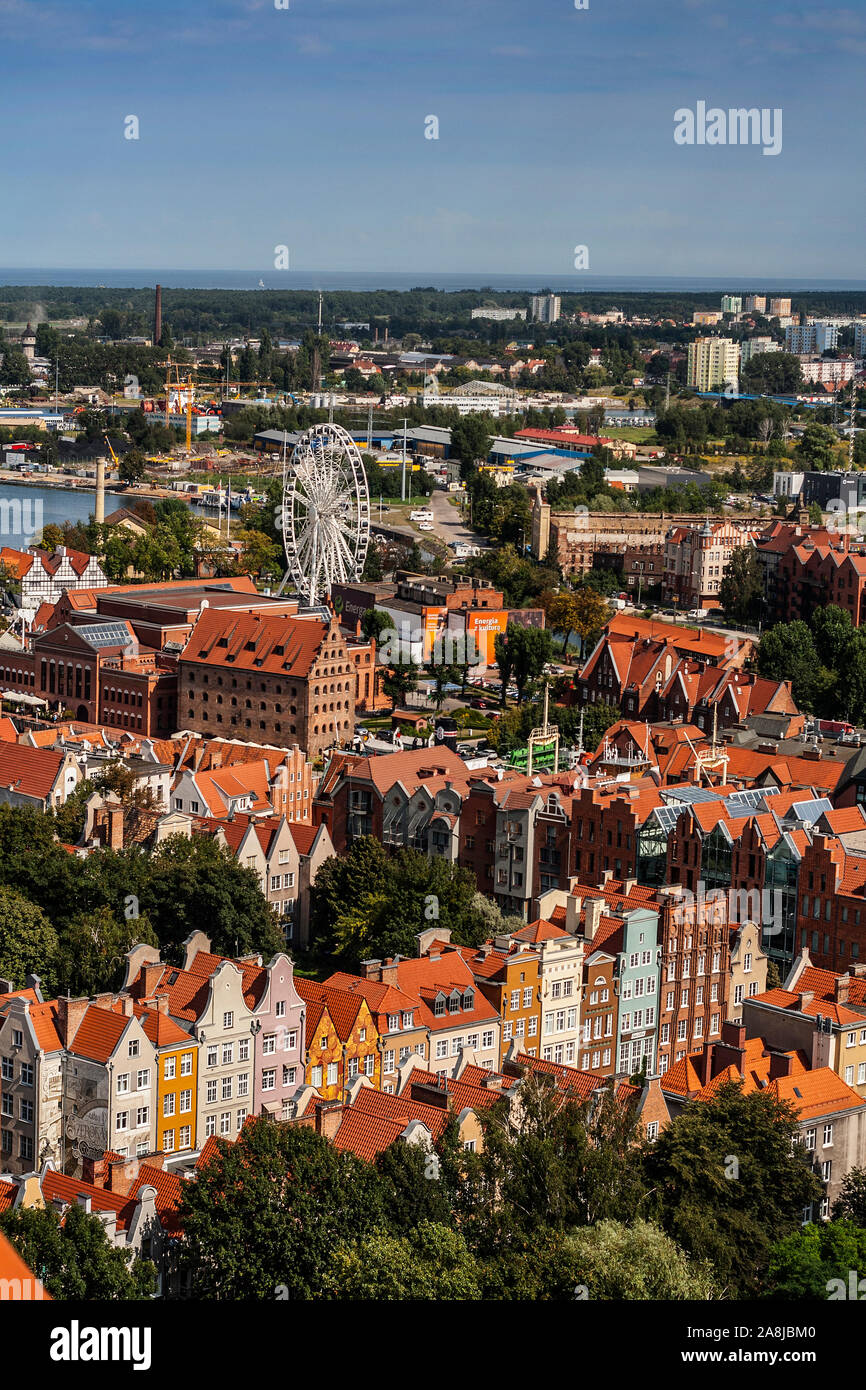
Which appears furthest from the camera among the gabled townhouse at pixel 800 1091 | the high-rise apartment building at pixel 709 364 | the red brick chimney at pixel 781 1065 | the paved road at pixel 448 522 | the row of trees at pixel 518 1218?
the high-rise apartment building at pixel 709 364

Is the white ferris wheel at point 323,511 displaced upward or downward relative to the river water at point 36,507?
upward

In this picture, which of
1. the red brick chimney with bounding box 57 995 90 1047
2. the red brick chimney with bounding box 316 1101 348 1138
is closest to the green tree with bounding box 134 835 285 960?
the red brick chimney with bounding box 57 995 90 1047

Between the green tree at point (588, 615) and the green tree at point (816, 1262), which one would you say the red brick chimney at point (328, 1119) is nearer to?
the green tree at point (816, 1262)

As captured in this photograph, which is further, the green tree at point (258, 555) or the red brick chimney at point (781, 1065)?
the green tree at point (258, 555)

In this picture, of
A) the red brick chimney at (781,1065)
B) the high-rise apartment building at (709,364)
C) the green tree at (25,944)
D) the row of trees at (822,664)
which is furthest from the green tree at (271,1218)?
the high-rise apartment building at (709,364)

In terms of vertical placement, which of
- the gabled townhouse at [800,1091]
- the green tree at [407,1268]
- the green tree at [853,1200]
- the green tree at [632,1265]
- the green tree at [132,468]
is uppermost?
the green tree at [132,468]

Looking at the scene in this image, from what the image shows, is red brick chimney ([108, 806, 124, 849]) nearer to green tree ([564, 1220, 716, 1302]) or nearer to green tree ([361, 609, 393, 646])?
green tree ([564, 1220, 716, 1302])
